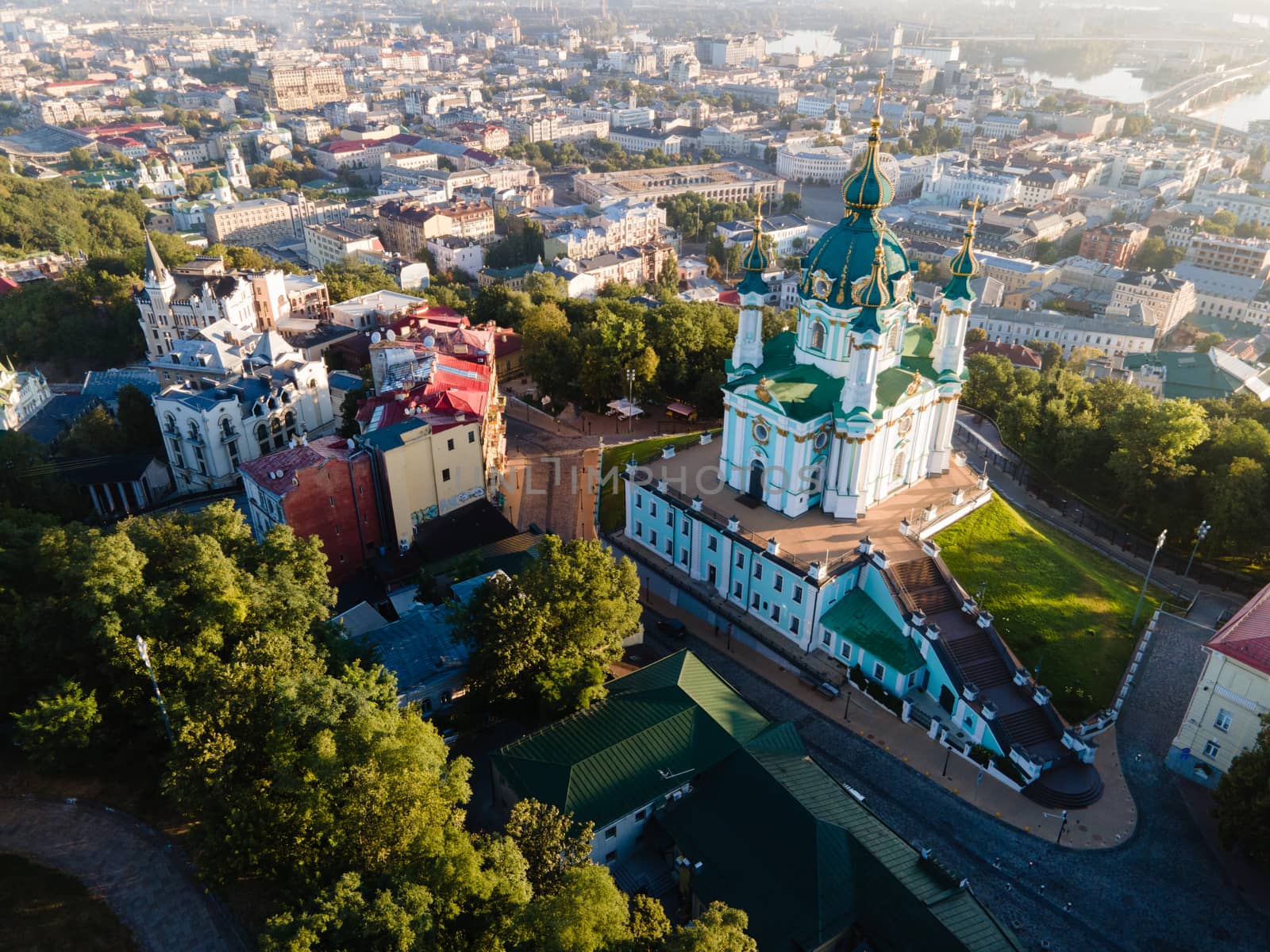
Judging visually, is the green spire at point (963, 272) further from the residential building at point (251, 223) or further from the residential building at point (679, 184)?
the residential building at point (251, 223)

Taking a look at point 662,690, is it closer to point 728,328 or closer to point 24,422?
point 728,328

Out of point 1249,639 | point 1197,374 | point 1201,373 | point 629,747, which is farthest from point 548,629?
point 1201,373

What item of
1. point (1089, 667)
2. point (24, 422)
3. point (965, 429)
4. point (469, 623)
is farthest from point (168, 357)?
point (1089, 667)

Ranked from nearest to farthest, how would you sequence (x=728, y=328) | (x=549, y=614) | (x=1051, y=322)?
(x=549, y=614) → (x=728, y=328) → (x=1051, y=322)

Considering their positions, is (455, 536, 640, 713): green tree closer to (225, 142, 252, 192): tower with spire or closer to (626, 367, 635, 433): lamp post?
(626, 367, 635, 433): lamp post

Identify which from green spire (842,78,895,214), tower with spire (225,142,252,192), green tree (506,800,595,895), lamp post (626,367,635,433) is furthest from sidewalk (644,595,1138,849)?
tower with spire (225,142,252,192)
